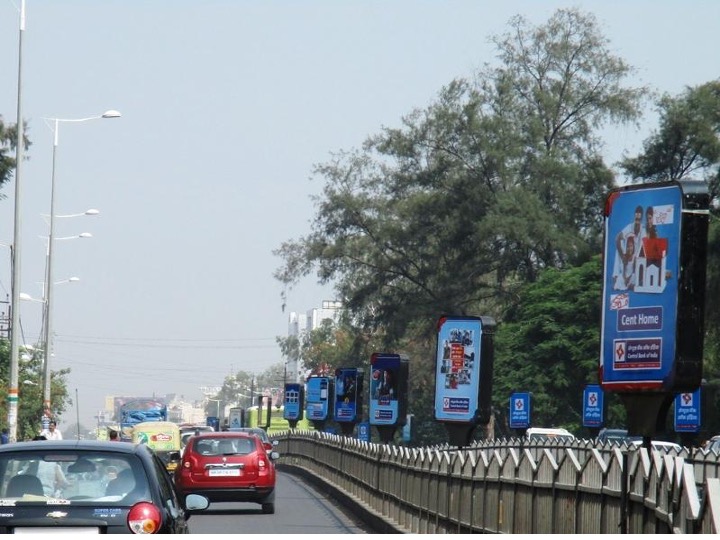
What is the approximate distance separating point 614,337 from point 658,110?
63.1 metres

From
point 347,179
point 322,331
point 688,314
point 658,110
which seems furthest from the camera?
point 322,331

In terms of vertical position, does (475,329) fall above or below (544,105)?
below

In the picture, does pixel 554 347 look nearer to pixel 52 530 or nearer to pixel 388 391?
pixel 388 391

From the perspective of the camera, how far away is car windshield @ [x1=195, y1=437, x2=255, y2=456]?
32.3 meters

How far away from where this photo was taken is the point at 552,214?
75375mm

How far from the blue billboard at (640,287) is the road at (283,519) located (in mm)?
11406

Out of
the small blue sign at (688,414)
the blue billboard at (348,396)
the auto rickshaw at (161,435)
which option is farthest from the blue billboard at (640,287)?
the auto rickshaw at (161,435)

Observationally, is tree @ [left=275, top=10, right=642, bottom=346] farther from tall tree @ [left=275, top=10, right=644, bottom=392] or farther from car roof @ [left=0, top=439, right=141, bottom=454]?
car roof @ [left=0, top=439, right=141, bottom=454]

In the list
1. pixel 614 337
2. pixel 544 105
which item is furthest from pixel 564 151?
pixel 614 337

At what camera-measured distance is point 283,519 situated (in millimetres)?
30344

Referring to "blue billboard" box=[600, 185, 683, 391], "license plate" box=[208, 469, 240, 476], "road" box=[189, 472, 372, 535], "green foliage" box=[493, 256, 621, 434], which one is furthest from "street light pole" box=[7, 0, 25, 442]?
"green foliage" box=[493, 256, 621, 434]

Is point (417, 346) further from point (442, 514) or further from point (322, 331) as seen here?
point (442, 514)

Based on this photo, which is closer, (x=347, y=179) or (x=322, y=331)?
(x=347, y=179)

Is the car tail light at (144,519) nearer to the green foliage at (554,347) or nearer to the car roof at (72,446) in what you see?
the car roof at (72,446)
